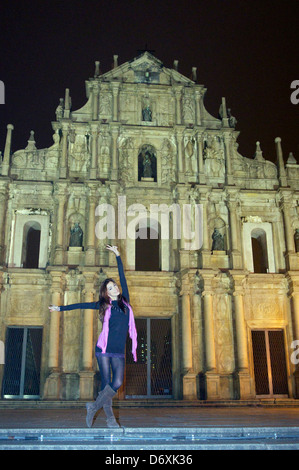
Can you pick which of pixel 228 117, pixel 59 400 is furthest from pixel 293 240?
pixel 59 400

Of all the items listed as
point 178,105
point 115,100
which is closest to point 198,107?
point 178,105

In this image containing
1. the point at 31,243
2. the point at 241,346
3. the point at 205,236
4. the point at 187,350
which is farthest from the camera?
the point at 31,243

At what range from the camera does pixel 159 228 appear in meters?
20.8

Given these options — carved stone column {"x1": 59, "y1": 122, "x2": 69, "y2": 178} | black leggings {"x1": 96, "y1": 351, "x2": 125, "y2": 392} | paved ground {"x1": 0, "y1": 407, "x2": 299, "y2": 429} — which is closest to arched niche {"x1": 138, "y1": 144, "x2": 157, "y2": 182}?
carved stone column {"x1": 59, "y1": 122, "x2": 69, "y2": 178}

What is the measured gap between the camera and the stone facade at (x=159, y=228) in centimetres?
1839

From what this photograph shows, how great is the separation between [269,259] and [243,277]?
7.02 feet

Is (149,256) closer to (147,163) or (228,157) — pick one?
(147,163)

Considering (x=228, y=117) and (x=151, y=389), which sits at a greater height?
(x=228, y=117)

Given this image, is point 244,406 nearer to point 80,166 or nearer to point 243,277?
point 243,277

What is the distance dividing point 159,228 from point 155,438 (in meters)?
14.4

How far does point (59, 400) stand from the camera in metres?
16.9

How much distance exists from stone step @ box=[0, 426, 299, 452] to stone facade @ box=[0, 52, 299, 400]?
10813 mm

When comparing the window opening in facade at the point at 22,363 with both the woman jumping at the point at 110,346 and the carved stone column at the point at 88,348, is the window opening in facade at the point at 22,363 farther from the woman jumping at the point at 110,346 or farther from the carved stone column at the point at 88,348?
the woman jumping at the point at 110,346
